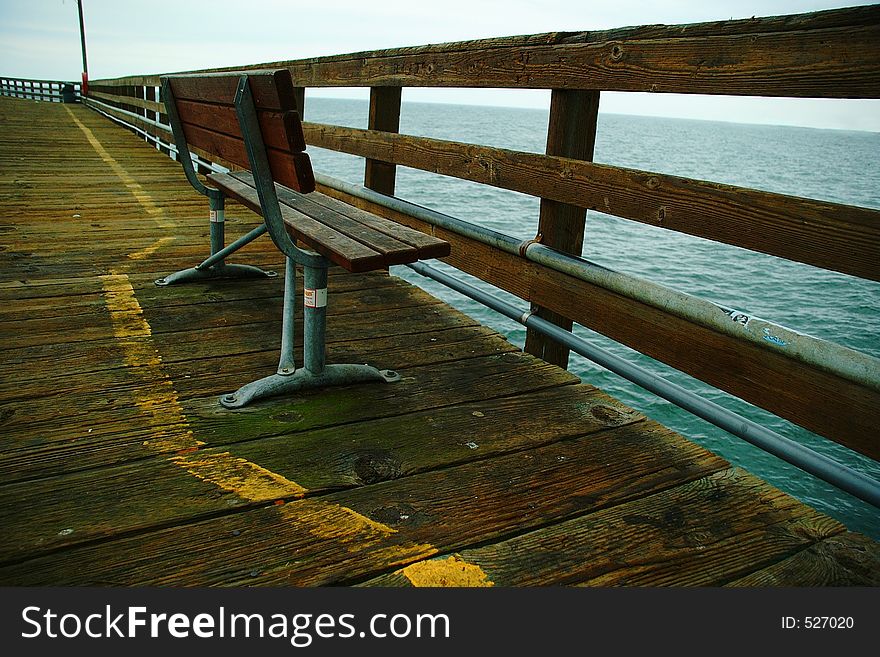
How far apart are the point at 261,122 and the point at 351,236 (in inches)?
17.8

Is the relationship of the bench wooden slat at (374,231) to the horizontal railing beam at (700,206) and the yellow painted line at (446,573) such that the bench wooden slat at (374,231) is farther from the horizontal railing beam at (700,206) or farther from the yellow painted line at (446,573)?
the yellow painted line at (446,573)

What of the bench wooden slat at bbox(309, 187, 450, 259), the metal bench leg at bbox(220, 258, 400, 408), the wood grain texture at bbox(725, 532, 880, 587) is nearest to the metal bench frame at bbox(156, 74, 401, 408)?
the metal bench leg at bbox(220, 258, 400, 408)

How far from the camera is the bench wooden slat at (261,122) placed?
201cm

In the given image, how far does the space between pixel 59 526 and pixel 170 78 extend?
235 cm

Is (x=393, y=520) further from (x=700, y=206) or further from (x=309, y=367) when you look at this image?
(x=700, y=206)

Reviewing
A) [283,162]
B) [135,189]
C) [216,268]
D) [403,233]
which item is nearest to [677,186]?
[403,233]

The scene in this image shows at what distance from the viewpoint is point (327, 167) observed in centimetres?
3456

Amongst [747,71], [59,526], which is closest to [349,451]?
[59,526]

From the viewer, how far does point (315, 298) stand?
7.66ft

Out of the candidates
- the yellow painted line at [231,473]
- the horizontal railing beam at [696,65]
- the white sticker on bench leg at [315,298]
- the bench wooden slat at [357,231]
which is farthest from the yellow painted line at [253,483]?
the horizontal railing beam at [696,65]

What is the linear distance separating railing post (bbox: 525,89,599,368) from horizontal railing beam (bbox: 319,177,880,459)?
12 cm

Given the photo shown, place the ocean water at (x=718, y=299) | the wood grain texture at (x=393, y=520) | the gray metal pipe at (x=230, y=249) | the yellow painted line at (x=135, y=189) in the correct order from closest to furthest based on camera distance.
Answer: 1. the wood grain texture at (x=393, y=520)
2. the gray metal pipe at (x=230, y=249)
3. the yellow painted line at (x=135, y=189)
4. the ocean water at (x=718, y=299)

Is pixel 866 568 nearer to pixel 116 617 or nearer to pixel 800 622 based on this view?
pixel 800 622

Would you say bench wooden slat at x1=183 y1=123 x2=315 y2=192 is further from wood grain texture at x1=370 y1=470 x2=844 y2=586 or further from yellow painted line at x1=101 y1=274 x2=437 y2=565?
wood grain texture at x1=370 y1=470 x2=844 y2=586
